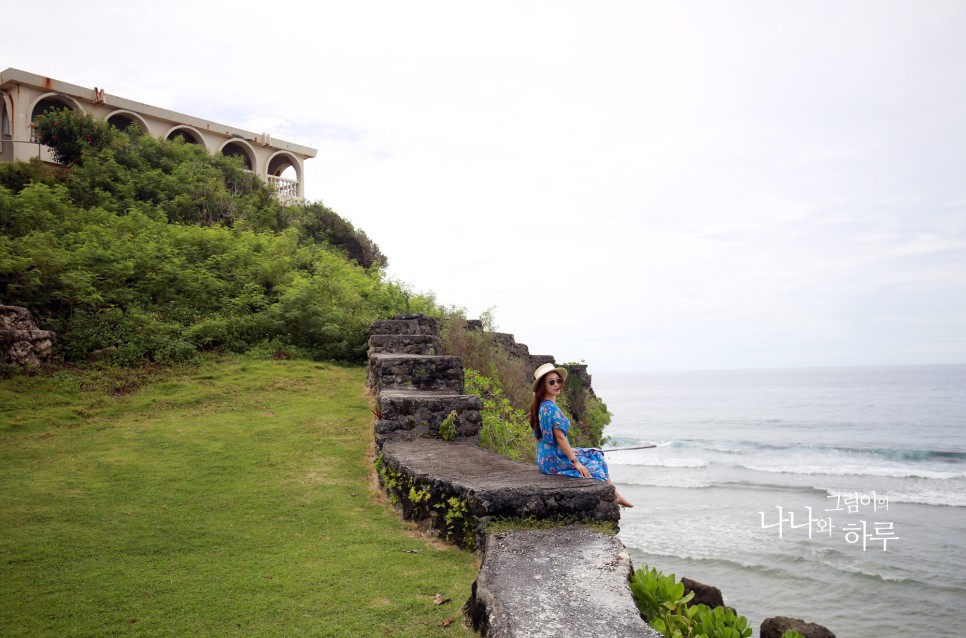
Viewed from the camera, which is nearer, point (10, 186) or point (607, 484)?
point (607, 484)

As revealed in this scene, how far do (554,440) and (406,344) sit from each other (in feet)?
21.1

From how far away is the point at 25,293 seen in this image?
11344 mm

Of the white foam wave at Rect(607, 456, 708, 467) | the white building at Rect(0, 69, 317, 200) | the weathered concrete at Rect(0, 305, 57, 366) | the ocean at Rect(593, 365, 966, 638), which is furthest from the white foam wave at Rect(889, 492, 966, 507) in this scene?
the white building at Rect(0, 69, 317, 200)

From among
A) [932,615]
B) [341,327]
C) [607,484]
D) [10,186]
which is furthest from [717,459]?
[10,186]

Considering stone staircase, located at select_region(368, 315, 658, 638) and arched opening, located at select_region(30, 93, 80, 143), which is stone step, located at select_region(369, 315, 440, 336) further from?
arched opening, located at select_region(30, 93, 80, 143)

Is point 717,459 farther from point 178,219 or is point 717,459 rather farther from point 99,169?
point 99,169

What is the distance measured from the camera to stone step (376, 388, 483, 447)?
25.0 ft

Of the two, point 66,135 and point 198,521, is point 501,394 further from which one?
point 66,135

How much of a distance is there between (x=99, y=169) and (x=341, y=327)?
11.7 m

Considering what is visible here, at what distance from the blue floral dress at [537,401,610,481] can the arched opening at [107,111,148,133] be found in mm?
25162

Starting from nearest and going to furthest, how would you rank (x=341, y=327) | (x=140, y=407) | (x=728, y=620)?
1. (x=728, y=620)
2. (x=140, y=407)
3. (x=341, y=327)

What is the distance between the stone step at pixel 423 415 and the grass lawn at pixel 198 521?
72 centimetres

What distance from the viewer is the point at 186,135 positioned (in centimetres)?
2694

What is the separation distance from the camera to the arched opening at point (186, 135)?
26.1 meters
